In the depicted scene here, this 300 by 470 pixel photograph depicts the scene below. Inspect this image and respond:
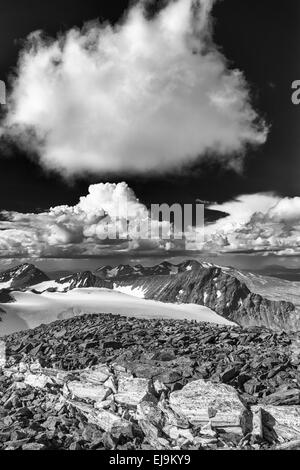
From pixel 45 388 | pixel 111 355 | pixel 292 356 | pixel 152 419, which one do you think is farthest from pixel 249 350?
pixel 45 388

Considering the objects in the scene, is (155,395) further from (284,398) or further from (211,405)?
(284,398)

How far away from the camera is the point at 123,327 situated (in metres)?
22.7

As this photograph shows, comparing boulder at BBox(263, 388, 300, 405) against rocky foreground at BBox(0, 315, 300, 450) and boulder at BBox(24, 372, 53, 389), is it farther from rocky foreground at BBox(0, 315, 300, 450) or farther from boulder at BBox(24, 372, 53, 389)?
boulder at BBox(24, 372, 53, 389)

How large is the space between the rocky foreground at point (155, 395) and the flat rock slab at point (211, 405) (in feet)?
0.09

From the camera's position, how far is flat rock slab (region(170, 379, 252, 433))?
433 inches

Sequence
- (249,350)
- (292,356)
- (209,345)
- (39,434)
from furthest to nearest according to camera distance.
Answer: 1. (209,345)
2. (249,350)
3. (292,356)
4. (39,434)

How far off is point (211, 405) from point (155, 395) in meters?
1.90

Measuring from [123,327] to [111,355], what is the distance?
5.49 m

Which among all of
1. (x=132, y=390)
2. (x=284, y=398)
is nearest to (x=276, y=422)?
(x=284, y=398)

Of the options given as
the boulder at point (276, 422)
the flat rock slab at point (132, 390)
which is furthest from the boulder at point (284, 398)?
the flat rock slab at point (132, 390)

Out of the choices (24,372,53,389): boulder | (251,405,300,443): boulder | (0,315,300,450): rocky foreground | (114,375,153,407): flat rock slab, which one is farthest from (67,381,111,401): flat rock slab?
(251,405,300,443): boulder

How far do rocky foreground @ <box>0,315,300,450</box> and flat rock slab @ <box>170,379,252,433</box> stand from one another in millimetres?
28

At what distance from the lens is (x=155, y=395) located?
12531 mm
